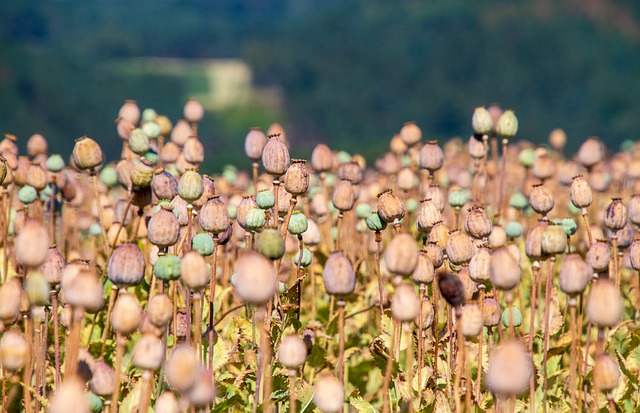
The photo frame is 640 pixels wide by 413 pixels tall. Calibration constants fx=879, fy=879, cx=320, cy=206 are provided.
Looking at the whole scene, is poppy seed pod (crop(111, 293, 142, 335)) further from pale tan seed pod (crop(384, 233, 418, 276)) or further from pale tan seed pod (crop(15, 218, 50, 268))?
pale tan seed pod (crop(384, 233, 418, 276))

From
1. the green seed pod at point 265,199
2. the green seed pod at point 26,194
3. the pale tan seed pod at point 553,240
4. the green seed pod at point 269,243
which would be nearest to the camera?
the green seed pod at point 269,243

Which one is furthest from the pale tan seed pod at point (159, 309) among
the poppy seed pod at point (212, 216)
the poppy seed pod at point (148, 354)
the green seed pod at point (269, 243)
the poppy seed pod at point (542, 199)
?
the poppy seed pod at point (542, 199)

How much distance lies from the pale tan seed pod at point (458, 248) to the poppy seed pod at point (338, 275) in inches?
16.3

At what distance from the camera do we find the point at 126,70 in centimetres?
1914

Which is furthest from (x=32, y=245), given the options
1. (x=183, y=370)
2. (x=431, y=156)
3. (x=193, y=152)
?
(x=431, y=156)

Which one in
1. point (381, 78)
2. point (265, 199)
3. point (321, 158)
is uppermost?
point (381, 78)

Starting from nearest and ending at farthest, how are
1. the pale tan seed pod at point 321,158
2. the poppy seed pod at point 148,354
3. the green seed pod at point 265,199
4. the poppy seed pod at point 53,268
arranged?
the poppy seed pod at point 148,354
the poppy seed pod at point 53,268
the green seed pod at point 265,199
the pale tan seed pod at point 321,158

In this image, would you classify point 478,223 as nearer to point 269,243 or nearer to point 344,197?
point 344,197

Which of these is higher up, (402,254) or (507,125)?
(507,125)

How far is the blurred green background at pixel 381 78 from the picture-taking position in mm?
14727

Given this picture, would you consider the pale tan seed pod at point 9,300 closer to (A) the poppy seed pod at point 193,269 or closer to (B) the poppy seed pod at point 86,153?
(A) the poppy seed pod at point 193,269

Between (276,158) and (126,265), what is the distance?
60cm

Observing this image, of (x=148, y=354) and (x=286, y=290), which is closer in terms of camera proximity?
(x=148, y=354)

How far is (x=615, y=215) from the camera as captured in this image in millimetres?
2328
